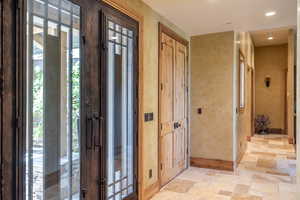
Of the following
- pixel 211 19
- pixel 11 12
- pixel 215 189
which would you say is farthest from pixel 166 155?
pixel 11 12

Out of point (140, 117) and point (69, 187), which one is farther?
point (140, 117)

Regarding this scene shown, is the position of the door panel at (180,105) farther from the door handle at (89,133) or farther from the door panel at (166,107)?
the door handle at (89,133)

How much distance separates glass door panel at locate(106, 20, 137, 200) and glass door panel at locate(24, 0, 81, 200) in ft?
1.52

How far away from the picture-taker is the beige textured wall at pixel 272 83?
9.05 m

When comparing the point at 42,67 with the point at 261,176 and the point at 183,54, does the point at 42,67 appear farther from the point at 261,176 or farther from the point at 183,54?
the point at 261,176

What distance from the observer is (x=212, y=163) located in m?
4.62

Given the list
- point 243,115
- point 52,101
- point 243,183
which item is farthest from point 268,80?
point 52,101

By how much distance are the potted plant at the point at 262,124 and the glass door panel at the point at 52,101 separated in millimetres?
8537

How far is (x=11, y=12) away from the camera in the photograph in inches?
58.9

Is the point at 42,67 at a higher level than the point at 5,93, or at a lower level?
higher

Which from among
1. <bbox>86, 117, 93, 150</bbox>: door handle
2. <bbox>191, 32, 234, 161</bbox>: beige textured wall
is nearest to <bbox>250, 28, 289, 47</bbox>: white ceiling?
<bbox>191, 32, 234, 161</bbox>: beige textured wall

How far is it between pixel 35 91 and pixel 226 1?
8.39ft

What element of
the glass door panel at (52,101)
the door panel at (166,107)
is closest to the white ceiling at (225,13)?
the door panel at (166,107)

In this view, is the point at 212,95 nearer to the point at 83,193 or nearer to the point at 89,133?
the point at 89,133
